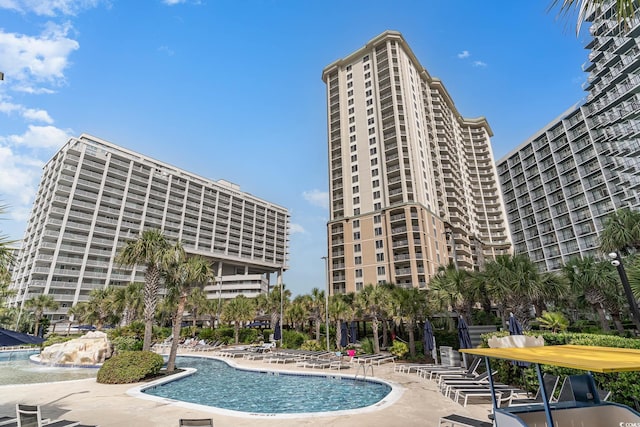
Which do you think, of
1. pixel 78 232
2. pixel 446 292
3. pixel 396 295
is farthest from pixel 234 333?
pixel 78 232

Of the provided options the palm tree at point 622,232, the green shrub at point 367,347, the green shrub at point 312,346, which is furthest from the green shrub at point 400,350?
the palm tree at point 622,232

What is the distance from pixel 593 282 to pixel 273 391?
97.4ft

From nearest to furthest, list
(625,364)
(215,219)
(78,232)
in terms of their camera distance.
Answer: (625,364) < (78,232) < (215,219)

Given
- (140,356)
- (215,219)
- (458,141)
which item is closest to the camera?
(140,356)

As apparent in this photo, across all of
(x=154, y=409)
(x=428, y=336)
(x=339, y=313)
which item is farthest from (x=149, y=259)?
(x=428, y=336)

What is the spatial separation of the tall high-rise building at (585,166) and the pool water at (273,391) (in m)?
64.1

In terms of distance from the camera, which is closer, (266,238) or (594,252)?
(594,252)

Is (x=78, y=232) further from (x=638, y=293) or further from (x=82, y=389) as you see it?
(x=638, y=293)

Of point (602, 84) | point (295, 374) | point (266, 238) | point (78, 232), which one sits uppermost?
point (602, 84)

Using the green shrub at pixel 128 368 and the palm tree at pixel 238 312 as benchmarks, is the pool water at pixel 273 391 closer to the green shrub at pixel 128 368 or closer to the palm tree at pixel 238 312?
the green shrub at pixel 128 368

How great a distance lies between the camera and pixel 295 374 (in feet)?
64.8

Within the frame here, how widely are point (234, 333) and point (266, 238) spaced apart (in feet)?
246

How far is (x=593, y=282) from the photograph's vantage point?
93.3ft

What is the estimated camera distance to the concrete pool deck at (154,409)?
9.41 meters
